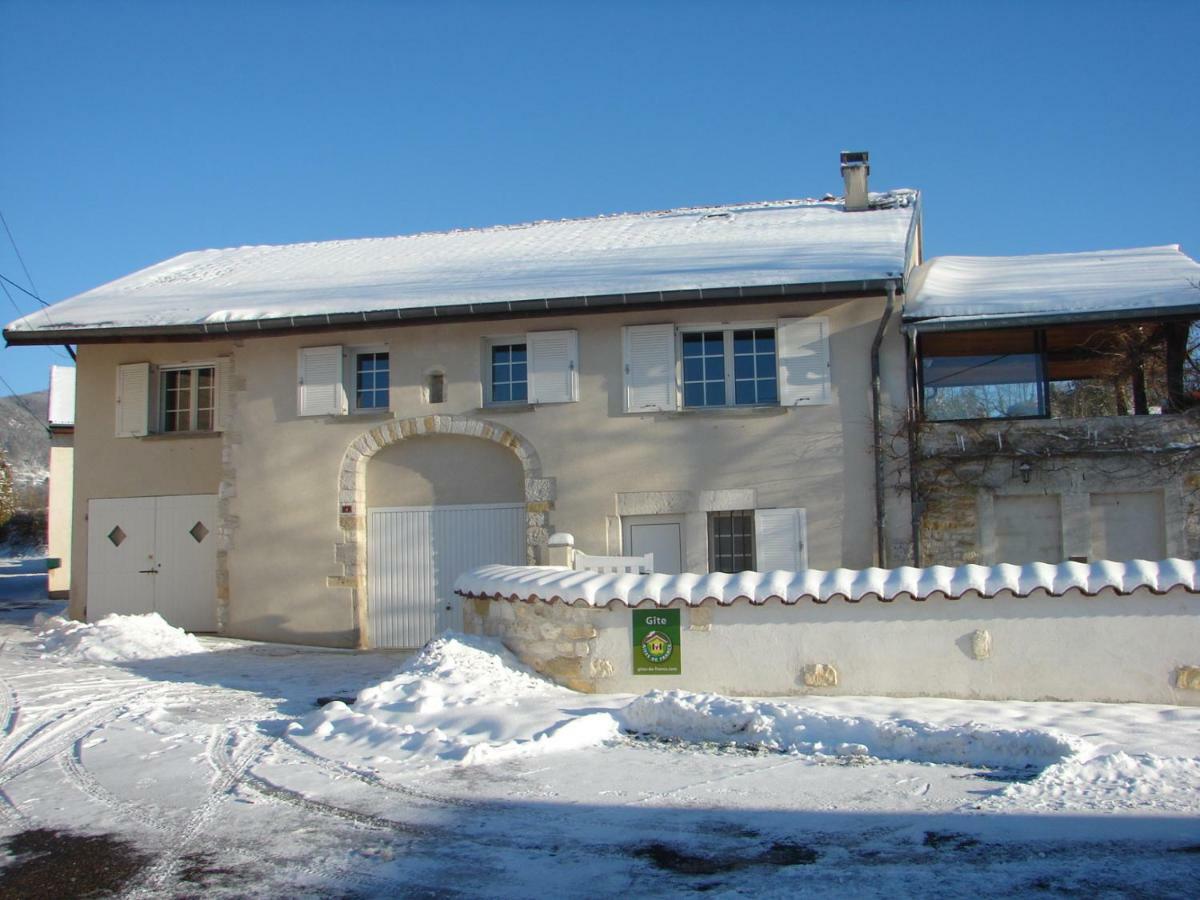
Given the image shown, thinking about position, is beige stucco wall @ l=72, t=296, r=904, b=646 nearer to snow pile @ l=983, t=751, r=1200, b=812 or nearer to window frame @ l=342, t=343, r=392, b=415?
window frame @ l=342, t=343, r=392, b=415

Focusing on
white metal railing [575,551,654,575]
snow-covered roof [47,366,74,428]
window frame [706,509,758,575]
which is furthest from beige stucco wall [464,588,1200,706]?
snow-covered roof [47,366,74,428]

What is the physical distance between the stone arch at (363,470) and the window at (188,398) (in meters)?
2.41

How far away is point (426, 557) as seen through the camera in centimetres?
1391

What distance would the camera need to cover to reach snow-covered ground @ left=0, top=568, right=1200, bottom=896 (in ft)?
15.9

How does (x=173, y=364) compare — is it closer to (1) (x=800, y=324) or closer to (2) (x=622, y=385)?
(2) (x=622, y=385)

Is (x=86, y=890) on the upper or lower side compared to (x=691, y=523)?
lower

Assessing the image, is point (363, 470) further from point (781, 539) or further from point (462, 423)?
point (781, 539)

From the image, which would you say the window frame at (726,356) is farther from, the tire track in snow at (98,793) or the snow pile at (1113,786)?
the tire track in snow at (98,793)

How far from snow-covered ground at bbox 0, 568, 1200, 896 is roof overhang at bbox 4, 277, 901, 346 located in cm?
499

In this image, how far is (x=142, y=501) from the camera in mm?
14922

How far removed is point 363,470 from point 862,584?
23.9 feet

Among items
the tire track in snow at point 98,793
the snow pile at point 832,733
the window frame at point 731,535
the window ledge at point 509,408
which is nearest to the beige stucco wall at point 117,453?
the window ledge at point 509,408

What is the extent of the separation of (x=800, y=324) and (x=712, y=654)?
5346 millimetres

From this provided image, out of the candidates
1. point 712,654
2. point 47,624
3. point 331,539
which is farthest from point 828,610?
point 47,624
